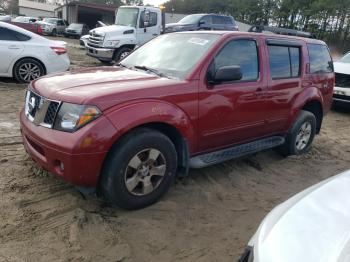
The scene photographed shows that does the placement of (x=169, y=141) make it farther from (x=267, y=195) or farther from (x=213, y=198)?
(x=267, y=195)

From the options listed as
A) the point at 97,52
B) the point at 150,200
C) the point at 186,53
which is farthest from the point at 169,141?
the point at 97,52

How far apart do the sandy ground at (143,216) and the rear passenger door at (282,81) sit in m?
0.69

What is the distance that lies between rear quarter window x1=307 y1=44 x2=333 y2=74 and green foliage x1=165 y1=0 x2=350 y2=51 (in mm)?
22929

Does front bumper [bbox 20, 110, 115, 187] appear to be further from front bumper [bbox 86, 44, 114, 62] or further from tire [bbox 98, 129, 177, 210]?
front bumper [bbox 86, 44, 114, 62]

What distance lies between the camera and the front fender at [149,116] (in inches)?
138

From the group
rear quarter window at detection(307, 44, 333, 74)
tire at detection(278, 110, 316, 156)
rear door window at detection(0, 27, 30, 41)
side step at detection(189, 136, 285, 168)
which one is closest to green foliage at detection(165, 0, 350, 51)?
rear quarter window at detection(307, 44, 333, 74)

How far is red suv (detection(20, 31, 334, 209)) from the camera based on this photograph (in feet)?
11.4

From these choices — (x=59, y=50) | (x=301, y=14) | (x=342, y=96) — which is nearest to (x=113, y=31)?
(x=59, y=50)

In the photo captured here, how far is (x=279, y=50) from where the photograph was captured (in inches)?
209

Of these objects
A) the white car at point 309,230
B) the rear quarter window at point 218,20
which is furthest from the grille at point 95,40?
the white car at point 309,230

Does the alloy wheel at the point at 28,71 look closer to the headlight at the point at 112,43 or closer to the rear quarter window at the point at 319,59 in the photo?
the headlight at the point at 112,43

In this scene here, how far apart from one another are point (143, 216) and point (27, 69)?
22.7 feet

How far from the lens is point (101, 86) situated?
3775mm

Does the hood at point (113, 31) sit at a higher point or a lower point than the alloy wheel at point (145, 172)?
higher
